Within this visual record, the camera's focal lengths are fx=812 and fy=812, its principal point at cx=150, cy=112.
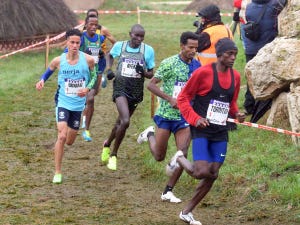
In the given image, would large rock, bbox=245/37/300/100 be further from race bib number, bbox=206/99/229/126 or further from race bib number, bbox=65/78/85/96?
race bib number, bbox=206/99/229/126

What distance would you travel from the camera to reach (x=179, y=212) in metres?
9.02

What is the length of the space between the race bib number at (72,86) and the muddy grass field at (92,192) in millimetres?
1154

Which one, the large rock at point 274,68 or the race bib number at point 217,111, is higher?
the race bib number at point 217,111

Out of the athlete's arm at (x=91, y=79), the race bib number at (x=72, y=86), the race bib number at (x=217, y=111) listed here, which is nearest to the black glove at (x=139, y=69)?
the athlete's arm at (x=91, y=79)

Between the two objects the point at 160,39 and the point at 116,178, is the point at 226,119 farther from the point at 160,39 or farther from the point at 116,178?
the point at 160,39

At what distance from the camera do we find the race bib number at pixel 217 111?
8266 millimetres

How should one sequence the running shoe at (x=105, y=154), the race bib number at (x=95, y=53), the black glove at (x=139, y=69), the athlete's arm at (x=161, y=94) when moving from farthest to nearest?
the race bib number at (x=95, y=53), the running shoe at (x=105, y=154), the black glove at (x=139, y=69), the athlete's arm at (x=161, y=94)

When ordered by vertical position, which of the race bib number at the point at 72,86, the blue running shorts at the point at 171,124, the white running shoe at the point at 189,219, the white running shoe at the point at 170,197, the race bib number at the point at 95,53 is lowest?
the white running shoe at the point at 170,197

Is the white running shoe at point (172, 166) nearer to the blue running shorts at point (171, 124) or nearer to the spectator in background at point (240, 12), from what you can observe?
the blue running shorts at point (171, 124)

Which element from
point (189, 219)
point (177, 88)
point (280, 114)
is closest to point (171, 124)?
point (177, 88)

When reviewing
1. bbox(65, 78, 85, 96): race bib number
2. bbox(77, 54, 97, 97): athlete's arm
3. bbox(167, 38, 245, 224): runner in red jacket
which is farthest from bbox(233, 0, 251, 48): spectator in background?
bbox(167, 38, 245, 224): runner in red jacket

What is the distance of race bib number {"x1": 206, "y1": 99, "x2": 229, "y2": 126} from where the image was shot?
8266mm

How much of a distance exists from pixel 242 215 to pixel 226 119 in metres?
1.17

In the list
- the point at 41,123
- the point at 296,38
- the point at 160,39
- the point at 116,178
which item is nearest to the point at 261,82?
the point at 296,38
